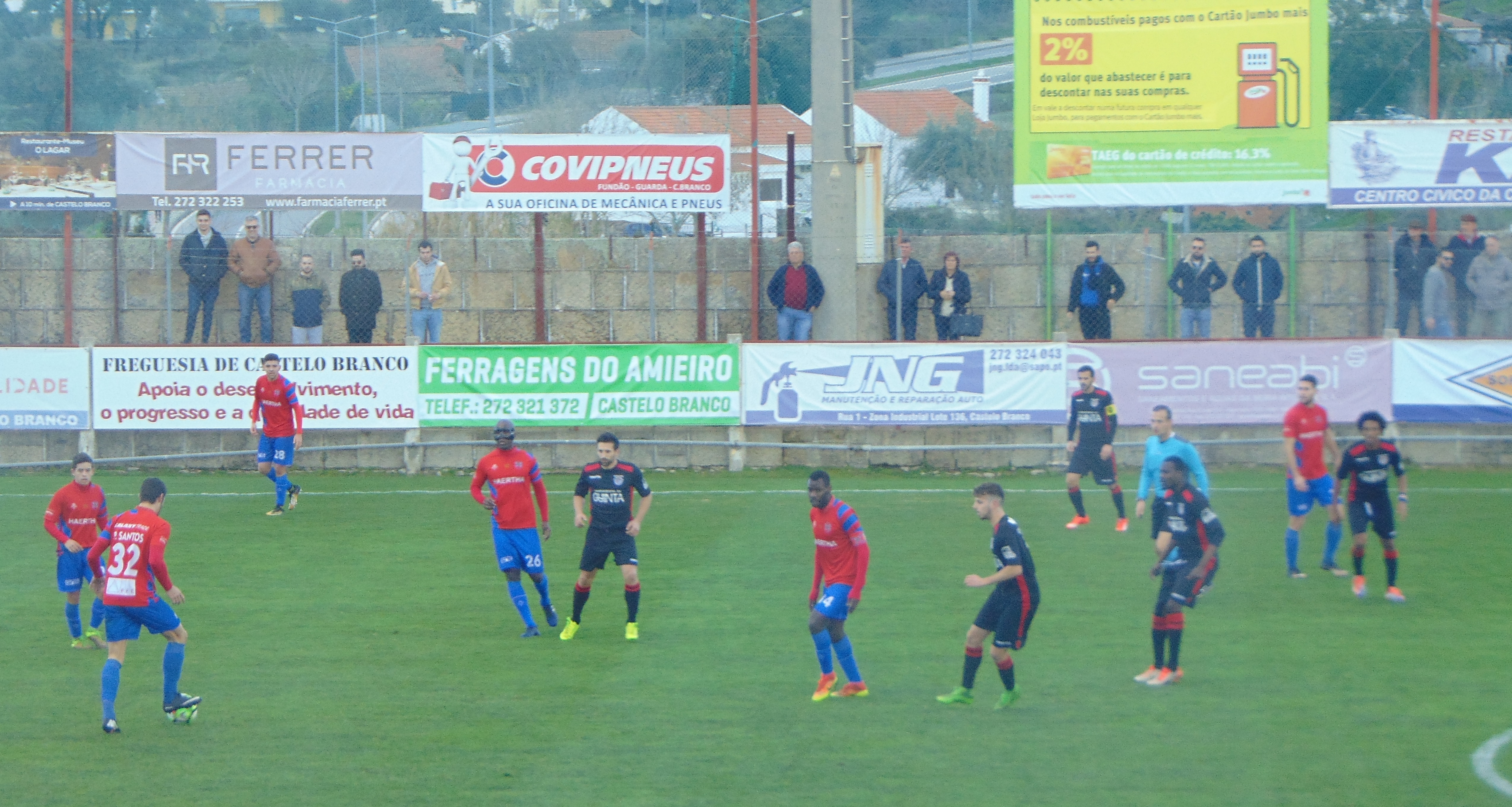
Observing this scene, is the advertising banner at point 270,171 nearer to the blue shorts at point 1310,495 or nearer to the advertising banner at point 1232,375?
the advertising banner at point 1232,375

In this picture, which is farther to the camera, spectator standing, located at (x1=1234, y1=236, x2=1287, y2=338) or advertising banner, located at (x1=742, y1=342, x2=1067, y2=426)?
spectator standing, located at (x1=1234, y1=236, x2=1287, y2=338)

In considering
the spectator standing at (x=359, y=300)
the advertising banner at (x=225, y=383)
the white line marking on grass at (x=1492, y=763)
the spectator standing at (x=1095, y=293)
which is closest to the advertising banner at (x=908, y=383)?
the spectator standing at (x=1095, y=293)

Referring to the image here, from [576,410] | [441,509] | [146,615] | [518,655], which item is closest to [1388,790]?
[518,655]

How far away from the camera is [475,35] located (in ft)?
124

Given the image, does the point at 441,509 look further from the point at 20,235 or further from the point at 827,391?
the point at 20,235

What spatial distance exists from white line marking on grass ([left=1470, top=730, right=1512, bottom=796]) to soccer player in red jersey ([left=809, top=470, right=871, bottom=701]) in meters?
3.95

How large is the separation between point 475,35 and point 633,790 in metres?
32.7

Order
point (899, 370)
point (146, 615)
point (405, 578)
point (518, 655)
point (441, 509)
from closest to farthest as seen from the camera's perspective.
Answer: point (146, 615), point (518, 655), point (405, 578), point (441, 509), point (899, 370)

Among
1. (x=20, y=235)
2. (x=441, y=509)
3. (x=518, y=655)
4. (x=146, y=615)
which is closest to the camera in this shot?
(x=146, y=615)

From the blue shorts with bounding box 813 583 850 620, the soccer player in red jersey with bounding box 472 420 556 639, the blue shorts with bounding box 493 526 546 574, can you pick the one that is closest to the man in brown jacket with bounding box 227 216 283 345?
the soccer player in red jersey with bounding box 472 420 556 639

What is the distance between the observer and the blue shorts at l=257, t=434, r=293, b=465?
17.4 metres

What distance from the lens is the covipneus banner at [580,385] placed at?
20094 mm

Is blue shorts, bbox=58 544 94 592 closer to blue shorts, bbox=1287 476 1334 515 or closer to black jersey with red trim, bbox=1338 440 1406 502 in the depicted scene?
blue shorts, bbox=1287 476 1334 515

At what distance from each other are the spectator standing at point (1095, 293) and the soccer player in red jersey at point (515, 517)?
1116cm
